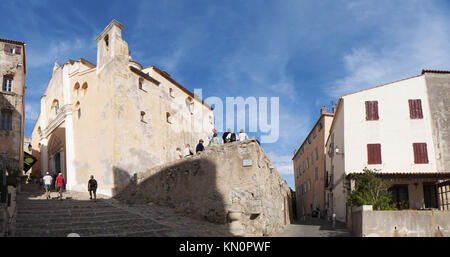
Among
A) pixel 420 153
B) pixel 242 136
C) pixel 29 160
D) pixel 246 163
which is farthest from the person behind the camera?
pixel 29 160

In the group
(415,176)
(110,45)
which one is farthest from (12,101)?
(415,176)

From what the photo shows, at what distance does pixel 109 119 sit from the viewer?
70.7ft

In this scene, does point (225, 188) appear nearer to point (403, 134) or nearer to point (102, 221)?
point (102, 221)

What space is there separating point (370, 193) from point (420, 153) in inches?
273

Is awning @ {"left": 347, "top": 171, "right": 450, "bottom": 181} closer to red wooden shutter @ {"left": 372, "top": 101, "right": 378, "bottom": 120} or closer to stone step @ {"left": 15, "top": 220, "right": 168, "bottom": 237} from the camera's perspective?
red wooden shutter @ {"left": 372, "top": 101, "right": 378, "bottom": 120}

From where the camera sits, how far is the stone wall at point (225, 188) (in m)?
14.5

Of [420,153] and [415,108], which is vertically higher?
[415,108]

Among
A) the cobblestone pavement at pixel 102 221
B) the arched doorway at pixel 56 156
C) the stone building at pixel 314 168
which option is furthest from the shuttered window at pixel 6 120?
the stone building at pixel 314 168

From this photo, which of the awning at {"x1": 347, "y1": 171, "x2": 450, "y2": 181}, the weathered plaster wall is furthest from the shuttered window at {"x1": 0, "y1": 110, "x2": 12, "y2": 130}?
the weathered plaster wall

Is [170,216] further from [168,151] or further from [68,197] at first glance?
[168,151]

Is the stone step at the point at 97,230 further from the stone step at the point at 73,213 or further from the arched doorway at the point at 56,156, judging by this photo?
the arched doorway at the point at 56,156

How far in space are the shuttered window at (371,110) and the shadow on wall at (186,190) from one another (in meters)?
10.7

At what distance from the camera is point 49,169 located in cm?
2964
